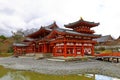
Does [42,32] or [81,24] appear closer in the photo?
[81,24]

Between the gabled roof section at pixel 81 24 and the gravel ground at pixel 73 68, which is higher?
the gabled roof section at pixel 81 24

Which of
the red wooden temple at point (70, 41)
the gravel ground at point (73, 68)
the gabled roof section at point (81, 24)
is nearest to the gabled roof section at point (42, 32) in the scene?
the red wooden temple at point (70, 41)

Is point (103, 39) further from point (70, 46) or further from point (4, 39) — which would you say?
point (4, 39)

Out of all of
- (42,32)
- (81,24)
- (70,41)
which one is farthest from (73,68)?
(42,32)

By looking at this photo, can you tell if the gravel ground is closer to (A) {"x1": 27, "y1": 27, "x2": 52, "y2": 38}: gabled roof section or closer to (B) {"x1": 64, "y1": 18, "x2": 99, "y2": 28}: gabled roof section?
(B) {"x1": 64, "y1": 18, "x2": 99, "y2": 28}: gabled roof section

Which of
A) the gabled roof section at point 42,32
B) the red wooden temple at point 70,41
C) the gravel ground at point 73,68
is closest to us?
the gravel ground at point 73,68

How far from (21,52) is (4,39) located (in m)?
24.3

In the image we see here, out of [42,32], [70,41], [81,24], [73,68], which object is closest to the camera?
[73,68]

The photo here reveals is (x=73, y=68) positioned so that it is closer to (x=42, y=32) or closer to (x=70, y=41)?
(x=70, y=41)

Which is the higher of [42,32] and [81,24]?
[81,24]

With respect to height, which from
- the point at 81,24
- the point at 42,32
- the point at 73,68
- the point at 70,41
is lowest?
the point at 73,68

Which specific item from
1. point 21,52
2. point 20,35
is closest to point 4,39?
point 20,35

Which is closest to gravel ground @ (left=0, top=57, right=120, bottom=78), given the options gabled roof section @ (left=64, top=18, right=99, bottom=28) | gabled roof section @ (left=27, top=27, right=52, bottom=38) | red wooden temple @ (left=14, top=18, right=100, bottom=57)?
red wooden temple @ (left=14, top=18, right=100, bottom=57)

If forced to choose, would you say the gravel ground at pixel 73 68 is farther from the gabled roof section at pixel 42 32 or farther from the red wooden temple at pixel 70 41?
the gabled roof section at pixel 42 32
